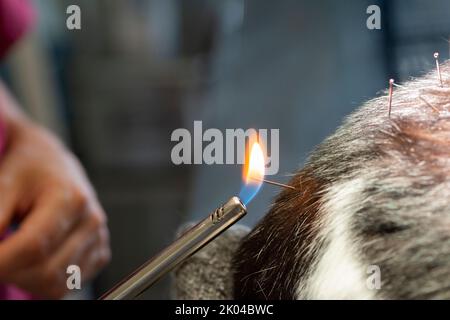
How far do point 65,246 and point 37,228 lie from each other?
37mm

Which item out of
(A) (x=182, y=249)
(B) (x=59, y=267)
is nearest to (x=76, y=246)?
(B) (x=59, y=267)

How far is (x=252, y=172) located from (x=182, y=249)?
83mm

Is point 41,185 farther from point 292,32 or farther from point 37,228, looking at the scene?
point 292,32

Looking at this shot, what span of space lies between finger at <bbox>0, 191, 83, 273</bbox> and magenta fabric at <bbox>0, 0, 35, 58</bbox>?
337mm

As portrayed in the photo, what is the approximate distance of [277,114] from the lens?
2.28 ft

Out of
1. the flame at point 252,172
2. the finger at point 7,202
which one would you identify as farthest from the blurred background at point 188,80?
the finger at point 7,202

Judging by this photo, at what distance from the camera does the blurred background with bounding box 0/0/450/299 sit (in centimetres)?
59

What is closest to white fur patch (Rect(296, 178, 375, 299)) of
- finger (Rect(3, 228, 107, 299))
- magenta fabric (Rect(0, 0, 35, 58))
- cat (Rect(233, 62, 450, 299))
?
cat (Rect(233, 62, 450, 299))

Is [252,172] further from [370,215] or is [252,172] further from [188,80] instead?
[188,80]

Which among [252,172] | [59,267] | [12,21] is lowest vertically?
[59,267]

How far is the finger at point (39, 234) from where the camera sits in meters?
0.68

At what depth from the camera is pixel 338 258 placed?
0.48m

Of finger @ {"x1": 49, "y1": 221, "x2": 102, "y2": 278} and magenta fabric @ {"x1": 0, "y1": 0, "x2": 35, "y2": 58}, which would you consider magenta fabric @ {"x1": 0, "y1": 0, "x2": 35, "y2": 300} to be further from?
finger @ {"x1": 49, "y1": 221, "x2": 102, "y2": 278}

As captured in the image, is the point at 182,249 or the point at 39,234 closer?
the point at 182,249
